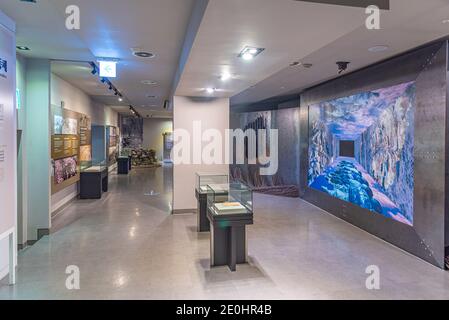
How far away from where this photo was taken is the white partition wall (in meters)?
3.33

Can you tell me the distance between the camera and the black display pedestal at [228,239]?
385 centimetres

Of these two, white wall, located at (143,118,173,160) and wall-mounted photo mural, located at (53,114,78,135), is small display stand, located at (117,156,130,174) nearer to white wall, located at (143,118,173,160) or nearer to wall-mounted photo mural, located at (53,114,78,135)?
white wall, located at (143,118,173,160)

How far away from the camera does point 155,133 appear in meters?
20.3

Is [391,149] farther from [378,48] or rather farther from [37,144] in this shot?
[37,144]

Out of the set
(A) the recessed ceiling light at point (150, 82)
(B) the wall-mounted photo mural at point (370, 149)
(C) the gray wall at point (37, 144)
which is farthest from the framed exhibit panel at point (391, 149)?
(C) the gray wall at point (37, 144)

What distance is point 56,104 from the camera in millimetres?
6852

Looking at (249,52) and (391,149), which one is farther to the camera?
(391,149)

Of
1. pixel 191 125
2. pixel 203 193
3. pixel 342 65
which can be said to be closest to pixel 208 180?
pixel 203 193

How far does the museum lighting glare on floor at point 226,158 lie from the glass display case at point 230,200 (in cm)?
3

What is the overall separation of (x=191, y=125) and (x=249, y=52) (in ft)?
12.3

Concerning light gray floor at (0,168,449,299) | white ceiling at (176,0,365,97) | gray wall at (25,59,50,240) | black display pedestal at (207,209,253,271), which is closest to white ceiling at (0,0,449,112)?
white ceiling at (176,0,365,97)

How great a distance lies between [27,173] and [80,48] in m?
2.42

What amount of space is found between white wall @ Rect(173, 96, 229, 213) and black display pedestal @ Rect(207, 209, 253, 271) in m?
3.07
